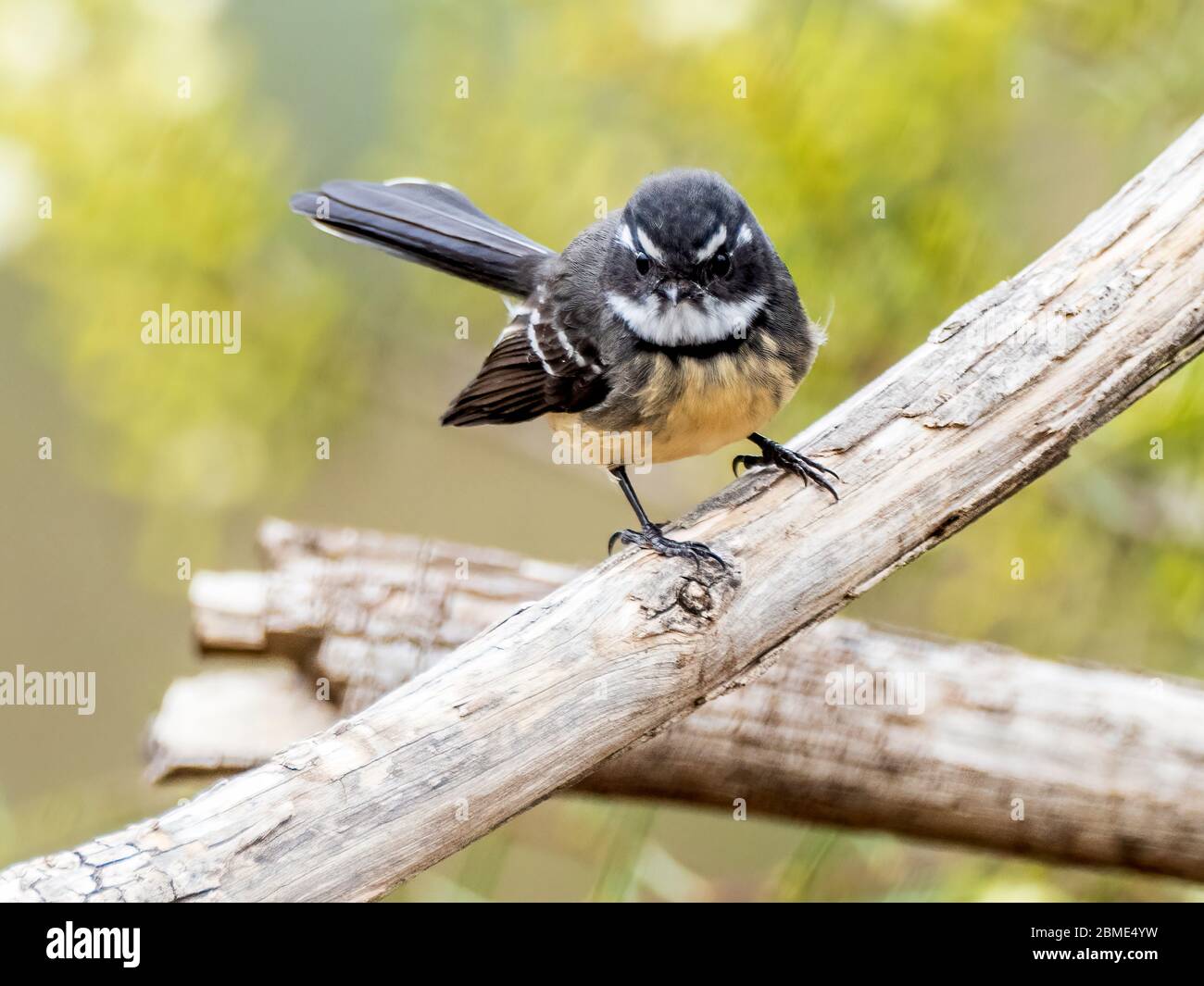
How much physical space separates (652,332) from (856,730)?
2.77ft

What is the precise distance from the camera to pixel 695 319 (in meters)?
2.22

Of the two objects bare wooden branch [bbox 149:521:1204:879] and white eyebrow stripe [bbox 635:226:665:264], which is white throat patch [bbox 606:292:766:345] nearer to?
white eyebrow stripe [bbox 635:226:665:264]

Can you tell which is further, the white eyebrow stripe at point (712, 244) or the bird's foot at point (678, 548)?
the white eyebrow stripe at point (712, 244)

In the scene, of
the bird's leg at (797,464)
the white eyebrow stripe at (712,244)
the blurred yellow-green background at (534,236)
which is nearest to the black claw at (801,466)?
the bird's leg at (797,464)

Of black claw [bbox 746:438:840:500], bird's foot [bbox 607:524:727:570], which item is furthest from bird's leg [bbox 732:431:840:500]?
bird's foot [bbox 607:524:727:570]

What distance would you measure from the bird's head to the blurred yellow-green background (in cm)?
34

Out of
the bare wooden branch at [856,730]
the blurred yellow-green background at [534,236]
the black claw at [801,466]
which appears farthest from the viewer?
the blurred yellow-green background at [534,236]

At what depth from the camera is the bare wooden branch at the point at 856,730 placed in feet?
7.61

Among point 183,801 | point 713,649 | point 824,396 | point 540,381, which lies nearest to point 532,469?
point 824,396

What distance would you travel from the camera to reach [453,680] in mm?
1767

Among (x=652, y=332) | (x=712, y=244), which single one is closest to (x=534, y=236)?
(x=652, y=332)

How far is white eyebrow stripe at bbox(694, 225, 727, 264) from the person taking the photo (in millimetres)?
2134

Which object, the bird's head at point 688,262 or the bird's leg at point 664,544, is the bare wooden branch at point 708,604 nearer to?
the bird's leg at point 664,544

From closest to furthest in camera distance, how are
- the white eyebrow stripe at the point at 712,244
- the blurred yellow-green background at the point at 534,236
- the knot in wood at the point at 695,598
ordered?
1. the knot in wood at the point at 695,598
2. the white eyebrow stripe at the point at 712,244
3. the blurred yellow-green background at the point at 534,236
